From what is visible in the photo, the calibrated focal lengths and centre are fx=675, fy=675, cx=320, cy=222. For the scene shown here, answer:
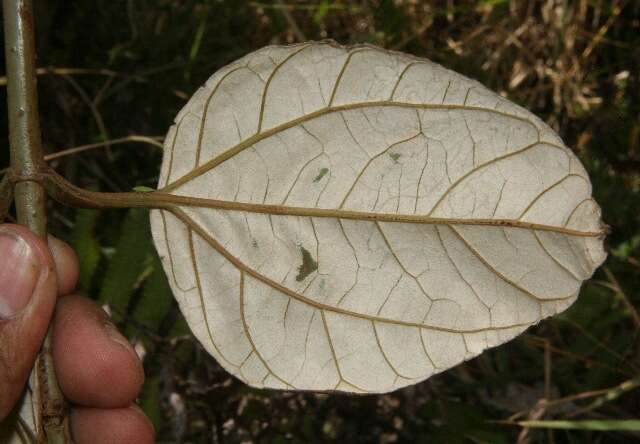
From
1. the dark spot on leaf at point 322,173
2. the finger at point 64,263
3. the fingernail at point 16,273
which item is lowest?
the finger at point 64,263

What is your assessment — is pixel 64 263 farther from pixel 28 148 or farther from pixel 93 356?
pixel 28 148

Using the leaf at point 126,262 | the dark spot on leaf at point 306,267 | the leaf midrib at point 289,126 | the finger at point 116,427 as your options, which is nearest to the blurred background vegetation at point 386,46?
the leaf at point 126,262

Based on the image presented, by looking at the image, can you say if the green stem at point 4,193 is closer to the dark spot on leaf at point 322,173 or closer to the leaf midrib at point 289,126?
the leaf midrib at point 289,126

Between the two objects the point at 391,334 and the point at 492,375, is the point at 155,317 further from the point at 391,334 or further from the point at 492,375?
the point at 492,375

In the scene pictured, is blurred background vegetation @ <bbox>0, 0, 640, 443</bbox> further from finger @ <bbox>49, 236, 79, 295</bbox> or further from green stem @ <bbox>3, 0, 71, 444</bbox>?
green stem @ <bbox>3, 0, 71, 444</bbox>

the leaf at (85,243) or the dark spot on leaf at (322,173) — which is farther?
the leaf at (85,243)
